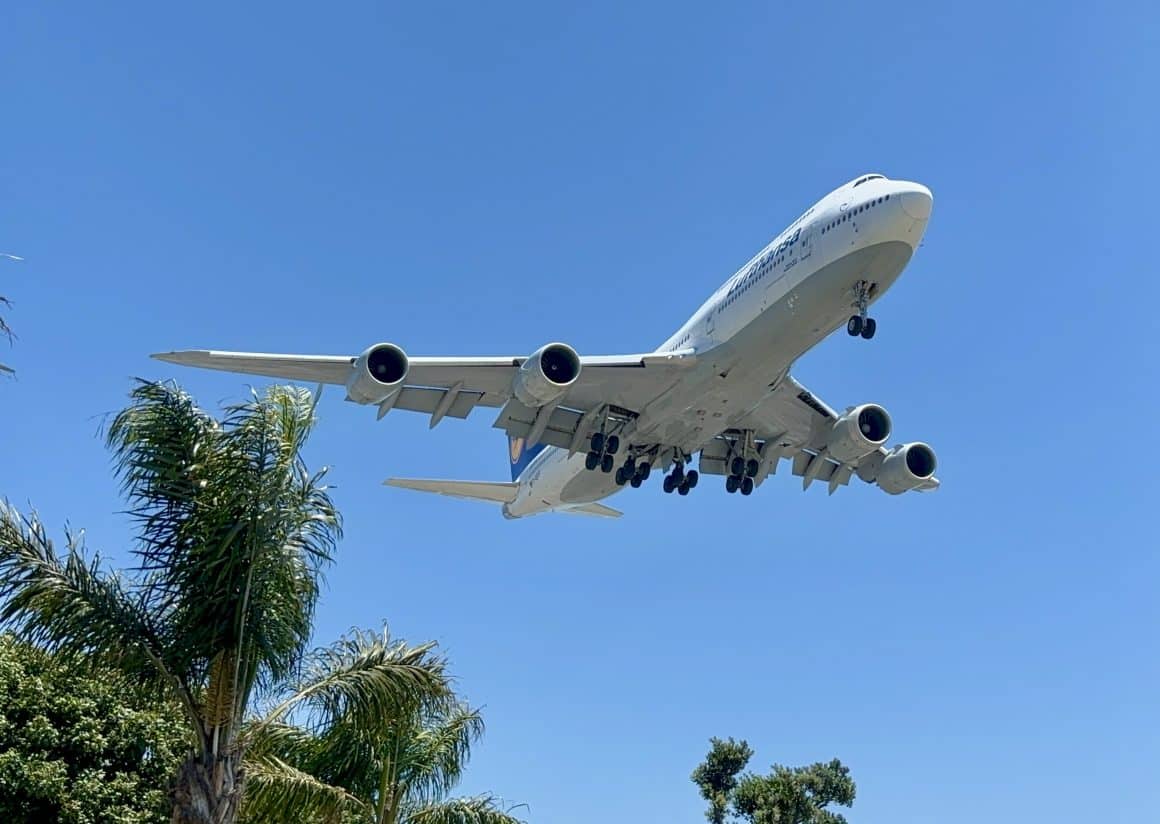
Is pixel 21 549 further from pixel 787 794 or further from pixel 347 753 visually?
pixel 787 794

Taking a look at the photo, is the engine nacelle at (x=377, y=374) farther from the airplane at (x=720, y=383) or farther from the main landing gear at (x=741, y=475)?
the main landing gear at (x=741, y=475)

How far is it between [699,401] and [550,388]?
3725 millimetres

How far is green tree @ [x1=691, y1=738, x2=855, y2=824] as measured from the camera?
3891 cm

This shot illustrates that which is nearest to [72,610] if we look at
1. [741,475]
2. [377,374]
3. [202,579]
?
[202,579]

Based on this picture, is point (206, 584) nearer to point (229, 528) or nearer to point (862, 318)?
point (229, 528)

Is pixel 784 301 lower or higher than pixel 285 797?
higher

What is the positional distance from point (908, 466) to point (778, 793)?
664 inches

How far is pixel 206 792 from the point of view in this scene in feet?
33.7

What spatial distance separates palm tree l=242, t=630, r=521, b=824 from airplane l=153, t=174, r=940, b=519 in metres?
8.25

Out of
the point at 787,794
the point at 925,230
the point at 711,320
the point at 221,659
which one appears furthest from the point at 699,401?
the point at 787,794

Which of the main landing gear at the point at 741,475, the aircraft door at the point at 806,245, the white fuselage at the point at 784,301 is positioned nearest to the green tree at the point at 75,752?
the white fuselage at the point at 784,301

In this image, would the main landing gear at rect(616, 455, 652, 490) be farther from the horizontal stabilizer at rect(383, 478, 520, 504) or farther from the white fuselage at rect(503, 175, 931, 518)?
the horizontal stabilizer at rect(383, 478, 520, 504)

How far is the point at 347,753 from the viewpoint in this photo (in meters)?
14.1

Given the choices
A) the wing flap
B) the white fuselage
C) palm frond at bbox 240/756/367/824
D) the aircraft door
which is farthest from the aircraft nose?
palm frond at bbox 240/756/367/824
